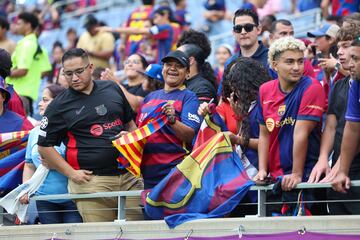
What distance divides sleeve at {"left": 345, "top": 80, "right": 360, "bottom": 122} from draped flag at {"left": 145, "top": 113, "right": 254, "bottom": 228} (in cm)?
105

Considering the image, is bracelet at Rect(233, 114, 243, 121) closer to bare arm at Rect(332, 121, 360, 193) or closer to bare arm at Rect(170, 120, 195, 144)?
bare arm at Rect(170, 120, 195, 144)

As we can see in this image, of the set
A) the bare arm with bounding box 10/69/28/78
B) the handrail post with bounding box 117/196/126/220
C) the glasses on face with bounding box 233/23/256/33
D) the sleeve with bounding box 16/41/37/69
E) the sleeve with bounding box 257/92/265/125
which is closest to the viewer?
the sleeve with bounding box 257/92/265/125

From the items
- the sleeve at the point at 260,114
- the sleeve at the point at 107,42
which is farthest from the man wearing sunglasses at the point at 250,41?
the sleeve at the point at 107,42

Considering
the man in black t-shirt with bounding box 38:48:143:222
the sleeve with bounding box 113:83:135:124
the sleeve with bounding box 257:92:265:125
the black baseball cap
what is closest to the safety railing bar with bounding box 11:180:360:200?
the man in black t-shirt with bounding box 38:48:143:222

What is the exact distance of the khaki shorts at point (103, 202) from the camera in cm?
974

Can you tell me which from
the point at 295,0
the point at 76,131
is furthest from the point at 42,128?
the point at 295,0

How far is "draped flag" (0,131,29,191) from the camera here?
1063 centimetres

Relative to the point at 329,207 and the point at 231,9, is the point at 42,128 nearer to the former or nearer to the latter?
the point at 329,207

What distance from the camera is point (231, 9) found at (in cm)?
2003

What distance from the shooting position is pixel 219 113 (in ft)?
31.7

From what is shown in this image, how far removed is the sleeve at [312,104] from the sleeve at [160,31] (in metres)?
6.64

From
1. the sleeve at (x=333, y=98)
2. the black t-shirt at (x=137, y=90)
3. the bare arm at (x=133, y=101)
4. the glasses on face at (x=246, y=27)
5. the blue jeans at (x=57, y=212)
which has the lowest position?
the blue jeans at (x=57, y=212)

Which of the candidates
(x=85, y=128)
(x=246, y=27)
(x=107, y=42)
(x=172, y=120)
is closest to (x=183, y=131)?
(x=172, y=120)

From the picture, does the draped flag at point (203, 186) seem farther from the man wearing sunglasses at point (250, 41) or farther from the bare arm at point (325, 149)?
the man wearing sunglasses at point (250, 41)
